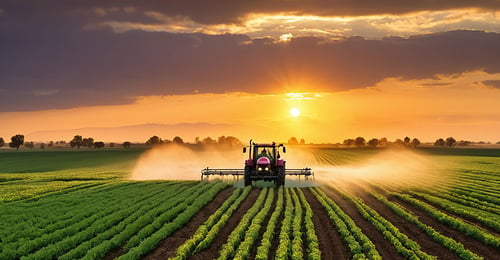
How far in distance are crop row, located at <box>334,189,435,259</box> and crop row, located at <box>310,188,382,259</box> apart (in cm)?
92

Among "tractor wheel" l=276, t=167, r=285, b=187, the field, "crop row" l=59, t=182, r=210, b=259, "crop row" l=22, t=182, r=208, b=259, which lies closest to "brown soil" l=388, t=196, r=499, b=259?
the field

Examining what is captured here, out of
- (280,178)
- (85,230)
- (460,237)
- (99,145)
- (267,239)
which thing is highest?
(99,145)

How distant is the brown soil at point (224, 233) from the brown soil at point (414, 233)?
273 inches

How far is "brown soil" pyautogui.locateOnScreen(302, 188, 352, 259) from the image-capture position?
1611 cm

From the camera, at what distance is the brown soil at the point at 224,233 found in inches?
637

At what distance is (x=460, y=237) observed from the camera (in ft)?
64.3

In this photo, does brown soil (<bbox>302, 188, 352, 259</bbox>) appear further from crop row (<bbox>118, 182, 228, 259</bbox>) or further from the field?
crop row (<bbox>118, 182, 228, 259</bbox>)

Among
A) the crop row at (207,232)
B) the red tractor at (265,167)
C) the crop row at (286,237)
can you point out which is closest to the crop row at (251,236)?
the crop row at (286,237)

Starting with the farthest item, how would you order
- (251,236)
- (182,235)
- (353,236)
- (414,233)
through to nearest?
(414,233) < (182,235) < (353,236) < (251,236)

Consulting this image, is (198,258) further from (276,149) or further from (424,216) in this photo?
(276,149)

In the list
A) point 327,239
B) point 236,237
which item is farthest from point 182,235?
point 327,239

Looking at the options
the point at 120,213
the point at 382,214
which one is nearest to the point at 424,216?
the point at 382,214

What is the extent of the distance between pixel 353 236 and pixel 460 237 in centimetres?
462

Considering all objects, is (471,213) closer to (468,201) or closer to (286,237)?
(468,201)
